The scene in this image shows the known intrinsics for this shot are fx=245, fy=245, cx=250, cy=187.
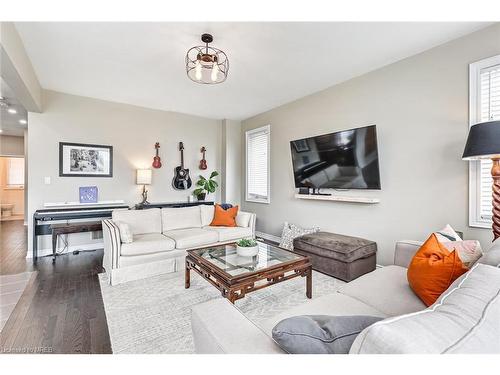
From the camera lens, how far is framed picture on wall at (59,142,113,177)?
413cm

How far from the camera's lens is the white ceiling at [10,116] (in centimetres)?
404

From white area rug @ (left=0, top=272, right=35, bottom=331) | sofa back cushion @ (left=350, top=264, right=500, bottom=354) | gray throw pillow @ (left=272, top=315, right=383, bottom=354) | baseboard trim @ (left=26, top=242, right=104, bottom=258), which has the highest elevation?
sofa back cushion @ (left=350, top=264, right=500, bottom=354)

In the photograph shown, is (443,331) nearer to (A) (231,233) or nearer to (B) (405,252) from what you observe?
(B) (405,252)

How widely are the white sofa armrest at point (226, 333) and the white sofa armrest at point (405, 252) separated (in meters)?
1.78

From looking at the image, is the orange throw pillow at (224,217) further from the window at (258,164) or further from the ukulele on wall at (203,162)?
the ukulele on wall at (203,162)

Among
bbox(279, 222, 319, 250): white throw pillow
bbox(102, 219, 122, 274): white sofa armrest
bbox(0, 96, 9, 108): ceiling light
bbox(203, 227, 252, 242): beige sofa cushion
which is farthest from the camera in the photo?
bbox(0, 96, 9, 108): ceiling light

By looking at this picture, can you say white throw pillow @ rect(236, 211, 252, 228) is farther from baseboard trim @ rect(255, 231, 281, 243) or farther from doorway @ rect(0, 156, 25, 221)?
doorway @ rect(0, 156, 25, 221)

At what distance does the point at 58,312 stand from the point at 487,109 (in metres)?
4.39

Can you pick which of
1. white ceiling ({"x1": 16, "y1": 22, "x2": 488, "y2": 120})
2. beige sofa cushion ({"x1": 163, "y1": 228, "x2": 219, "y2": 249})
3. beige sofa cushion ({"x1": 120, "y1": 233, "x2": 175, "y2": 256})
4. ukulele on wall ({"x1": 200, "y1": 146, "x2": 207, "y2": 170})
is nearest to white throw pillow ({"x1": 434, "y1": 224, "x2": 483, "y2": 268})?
white ceiling ({"x1": 16, "y1": 22, "x2": 488, "y2": 120})

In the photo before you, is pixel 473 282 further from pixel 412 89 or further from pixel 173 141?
pixel 173 141

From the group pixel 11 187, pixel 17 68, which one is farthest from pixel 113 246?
pixel 11 187

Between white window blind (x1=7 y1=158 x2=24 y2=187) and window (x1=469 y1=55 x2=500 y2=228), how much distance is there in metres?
11.4

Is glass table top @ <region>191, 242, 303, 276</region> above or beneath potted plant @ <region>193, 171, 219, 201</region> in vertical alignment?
beneath

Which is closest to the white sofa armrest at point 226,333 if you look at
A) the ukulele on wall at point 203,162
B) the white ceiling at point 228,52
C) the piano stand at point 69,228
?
the white ceiling at point 228,52
